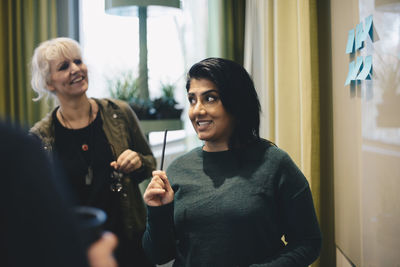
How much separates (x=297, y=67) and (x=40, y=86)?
47.0 inches

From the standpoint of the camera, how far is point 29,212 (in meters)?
0.30

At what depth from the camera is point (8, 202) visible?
0.97 feet

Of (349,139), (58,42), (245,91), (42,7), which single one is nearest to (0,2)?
(42,7)

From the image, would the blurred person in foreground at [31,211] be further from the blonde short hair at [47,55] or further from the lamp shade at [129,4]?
the lamp shade at [129,4]

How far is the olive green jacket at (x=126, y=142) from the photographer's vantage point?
1745 mm

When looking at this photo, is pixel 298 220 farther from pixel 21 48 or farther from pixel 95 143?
pixel 21 48

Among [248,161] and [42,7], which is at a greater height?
[42,7]

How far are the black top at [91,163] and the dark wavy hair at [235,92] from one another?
693 millimetres

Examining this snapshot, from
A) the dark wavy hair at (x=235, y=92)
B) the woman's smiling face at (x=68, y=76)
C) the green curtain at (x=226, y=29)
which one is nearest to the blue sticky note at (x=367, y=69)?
the dark wavy hair at (x=235, y=92)

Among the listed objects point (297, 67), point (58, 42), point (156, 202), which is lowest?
point (156, 202)

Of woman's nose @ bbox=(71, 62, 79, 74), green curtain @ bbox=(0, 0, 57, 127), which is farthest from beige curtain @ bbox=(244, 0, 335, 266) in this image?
green curtain @ bbox=(0, 0, 57, 127)

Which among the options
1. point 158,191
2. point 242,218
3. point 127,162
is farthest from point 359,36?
point 127,162

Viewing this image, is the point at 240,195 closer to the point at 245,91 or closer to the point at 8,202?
the point at 245,91

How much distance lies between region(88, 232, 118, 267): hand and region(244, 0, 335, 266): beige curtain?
4.84 feet
